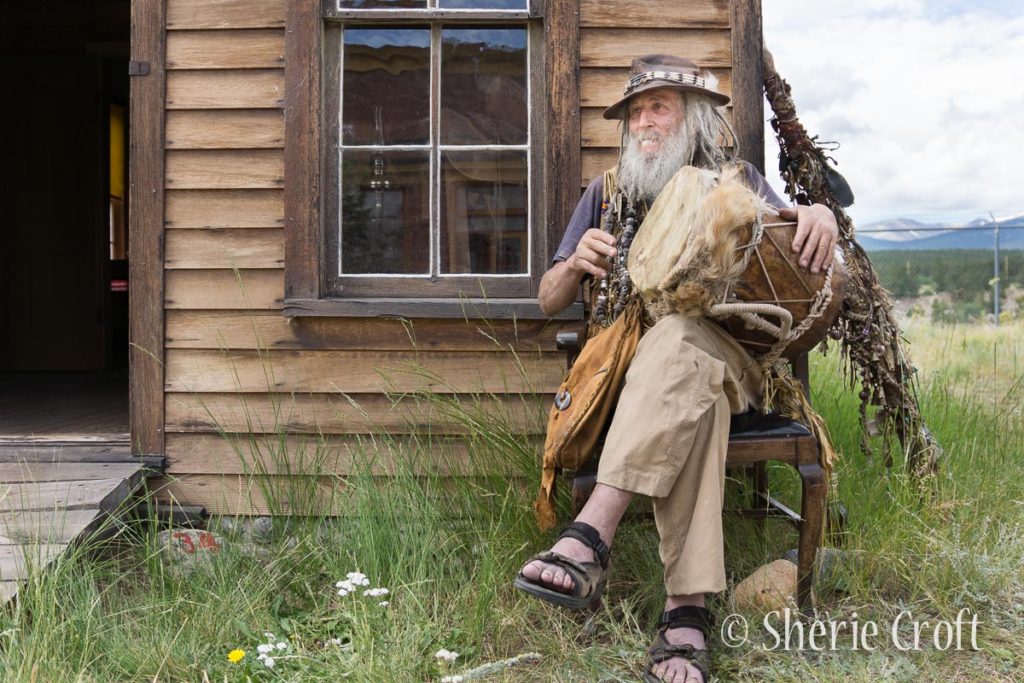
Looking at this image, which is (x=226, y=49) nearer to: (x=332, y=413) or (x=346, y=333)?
(x=346, y=333)

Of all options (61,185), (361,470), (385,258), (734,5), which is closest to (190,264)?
(385,258)

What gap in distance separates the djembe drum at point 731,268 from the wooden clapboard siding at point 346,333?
1.07 meters

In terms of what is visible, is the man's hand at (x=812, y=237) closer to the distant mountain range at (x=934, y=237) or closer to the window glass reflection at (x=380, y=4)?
the window glass reflection at (x=380, y=4)

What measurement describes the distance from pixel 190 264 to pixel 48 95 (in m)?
4.20

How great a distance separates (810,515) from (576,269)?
964 mm

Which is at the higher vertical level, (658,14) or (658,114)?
(658,14)

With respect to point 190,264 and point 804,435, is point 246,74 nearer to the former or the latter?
point 190,264

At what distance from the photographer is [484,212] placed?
3.58 meters

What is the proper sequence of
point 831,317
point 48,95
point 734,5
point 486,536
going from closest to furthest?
1. point 831,317
2. point 486,536
3. point 734,5
4. point 48,95

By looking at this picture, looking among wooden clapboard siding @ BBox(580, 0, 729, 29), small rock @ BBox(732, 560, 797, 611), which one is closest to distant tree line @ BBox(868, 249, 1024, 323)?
wooden clapboard siding @ BBox(580, 0, 729, 29)

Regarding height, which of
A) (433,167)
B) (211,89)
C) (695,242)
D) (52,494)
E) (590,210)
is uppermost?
(211,89)

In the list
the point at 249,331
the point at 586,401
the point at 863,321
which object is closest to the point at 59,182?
the point at 249,331

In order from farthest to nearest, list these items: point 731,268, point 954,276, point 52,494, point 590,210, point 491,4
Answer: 1. point 954,276
2. point 491,4
3. point 52,494
4. point 590,210
5. point 731,268

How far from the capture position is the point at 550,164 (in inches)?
136
